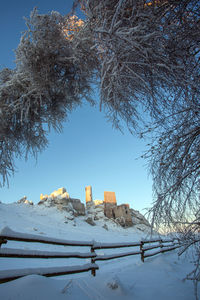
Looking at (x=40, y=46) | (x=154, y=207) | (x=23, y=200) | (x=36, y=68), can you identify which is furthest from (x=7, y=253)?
(x=23, y=200)

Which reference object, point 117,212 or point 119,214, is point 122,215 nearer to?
point 119,214

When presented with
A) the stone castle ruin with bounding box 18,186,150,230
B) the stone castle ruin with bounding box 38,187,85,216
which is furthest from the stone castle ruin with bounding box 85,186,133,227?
the stone castle ruin with bounding box 38,187,85,216

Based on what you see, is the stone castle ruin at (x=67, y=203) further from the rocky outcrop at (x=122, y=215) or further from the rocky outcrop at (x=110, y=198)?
the rocky outcrop at (x=122, y=215)

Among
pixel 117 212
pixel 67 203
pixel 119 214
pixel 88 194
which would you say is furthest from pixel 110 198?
pixel 67 203

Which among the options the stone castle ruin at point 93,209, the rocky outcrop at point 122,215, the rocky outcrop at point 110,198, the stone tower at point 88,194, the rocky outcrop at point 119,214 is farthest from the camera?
the stone tower at point 88,194

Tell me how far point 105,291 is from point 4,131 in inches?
195

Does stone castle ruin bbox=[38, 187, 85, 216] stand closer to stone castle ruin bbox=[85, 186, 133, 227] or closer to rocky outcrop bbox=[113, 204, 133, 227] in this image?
stone castle ruin bbox=[85, 186, 133, 227]

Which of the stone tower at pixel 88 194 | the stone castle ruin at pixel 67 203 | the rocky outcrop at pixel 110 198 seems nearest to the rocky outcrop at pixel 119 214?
the rocky outcrop at pixel 110 198

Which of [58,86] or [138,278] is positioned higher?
[58,86]

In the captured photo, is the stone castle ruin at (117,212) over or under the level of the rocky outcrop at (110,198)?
under

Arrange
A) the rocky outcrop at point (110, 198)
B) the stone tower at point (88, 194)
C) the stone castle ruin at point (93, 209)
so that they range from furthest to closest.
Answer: the stone tower at point (88, 194) → the rocky outcrop at point (110, 198) → the stone castle ruin at point (93, 209)

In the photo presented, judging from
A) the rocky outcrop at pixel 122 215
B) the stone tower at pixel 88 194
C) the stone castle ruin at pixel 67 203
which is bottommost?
the rocky outcrop at pixel 122 215

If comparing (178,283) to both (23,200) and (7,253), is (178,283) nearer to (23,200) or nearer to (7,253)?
(7,253)

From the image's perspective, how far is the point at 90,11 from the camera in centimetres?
268
